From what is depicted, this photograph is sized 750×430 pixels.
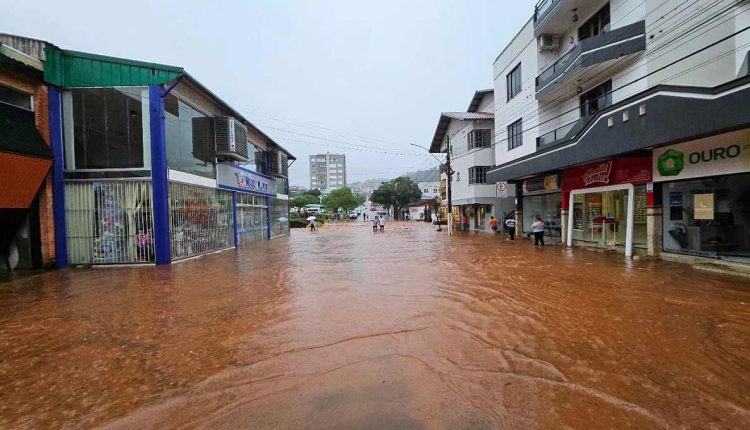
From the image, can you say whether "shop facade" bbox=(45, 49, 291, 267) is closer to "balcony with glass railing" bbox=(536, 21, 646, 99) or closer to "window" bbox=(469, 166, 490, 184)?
"balcony with glass railing" bbox=(536, 21, 646, 99)

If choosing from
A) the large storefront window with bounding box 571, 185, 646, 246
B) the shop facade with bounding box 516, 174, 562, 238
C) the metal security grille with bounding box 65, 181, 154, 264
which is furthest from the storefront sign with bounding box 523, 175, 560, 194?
the metal security grille with bounding box 65, 181, 154, 264

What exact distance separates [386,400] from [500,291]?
5333 millimetres

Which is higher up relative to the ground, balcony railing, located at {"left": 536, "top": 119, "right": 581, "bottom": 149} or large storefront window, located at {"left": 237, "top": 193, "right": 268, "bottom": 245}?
balcony railing, located at {"left": 536, "top": 119, "right": 581, "bottom": 149}

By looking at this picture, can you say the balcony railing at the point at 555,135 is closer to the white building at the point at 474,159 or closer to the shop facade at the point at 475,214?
the white building at the point at 474,159

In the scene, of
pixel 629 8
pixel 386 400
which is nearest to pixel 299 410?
pixel 386 400

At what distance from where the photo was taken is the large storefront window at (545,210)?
1997 centimetres

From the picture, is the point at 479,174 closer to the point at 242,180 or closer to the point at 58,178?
the point at 242,180

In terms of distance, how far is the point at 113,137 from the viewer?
43.8 feet

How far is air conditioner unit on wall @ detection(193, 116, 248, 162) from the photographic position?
1653 cm

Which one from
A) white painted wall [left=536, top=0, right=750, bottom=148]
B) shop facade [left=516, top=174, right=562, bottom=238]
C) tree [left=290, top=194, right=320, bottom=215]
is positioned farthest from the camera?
tree [left=290, top=194, right=320, bottom=215]

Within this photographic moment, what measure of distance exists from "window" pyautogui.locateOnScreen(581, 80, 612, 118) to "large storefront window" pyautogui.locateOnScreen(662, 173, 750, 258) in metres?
5.51

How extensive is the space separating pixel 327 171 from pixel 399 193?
81.6m

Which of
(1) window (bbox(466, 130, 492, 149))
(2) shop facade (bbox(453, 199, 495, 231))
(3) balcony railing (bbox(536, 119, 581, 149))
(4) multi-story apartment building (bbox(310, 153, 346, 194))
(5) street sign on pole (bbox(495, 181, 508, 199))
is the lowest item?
(2) shop facade (bbox(453, 199, 495, 231))

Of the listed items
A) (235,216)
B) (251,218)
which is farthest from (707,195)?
(251,218)
